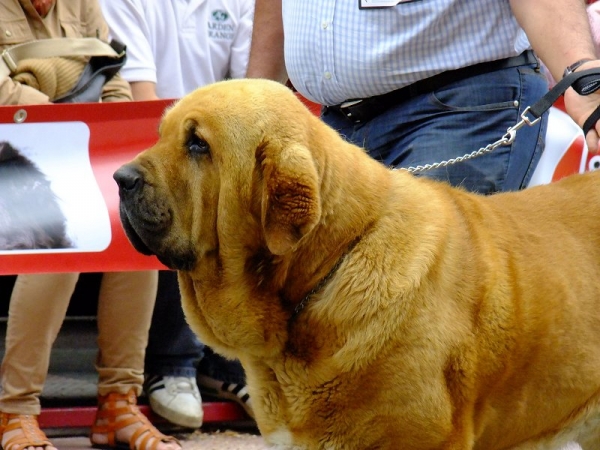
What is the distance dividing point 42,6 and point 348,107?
2.07 m

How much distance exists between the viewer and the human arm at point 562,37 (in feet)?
10.3

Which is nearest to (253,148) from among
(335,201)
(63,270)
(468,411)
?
(335,201)

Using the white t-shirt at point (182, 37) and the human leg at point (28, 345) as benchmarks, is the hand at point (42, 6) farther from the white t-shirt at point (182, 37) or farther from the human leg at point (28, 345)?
the human leg at point (28, 345)

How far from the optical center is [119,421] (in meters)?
4.90

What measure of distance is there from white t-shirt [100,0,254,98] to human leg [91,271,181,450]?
1.28 m

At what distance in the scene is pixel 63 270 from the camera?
15.1 ft

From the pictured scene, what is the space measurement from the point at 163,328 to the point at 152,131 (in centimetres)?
124

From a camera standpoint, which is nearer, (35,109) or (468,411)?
(468,411)

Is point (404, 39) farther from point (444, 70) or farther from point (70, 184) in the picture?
point (70, 184)

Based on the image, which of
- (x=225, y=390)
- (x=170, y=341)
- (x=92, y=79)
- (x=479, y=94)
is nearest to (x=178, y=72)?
(x=92, y=79)

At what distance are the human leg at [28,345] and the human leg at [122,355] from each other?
0.37 metres

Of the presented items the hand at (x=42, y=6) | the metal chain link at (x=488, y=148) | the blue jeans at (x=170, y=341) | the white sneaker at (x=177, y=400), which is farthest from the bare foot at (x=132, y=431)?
the metal chain link at (x=488, y=148)

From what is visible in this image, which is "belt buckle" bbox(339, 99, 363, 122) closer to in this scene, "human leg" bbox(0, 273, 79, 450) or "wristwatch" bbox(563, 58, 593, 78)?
"wristwatch" bbox(563, 58, 593, 78)

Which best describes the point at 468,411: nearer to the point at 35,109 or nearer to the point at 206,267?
the point at 206,267
